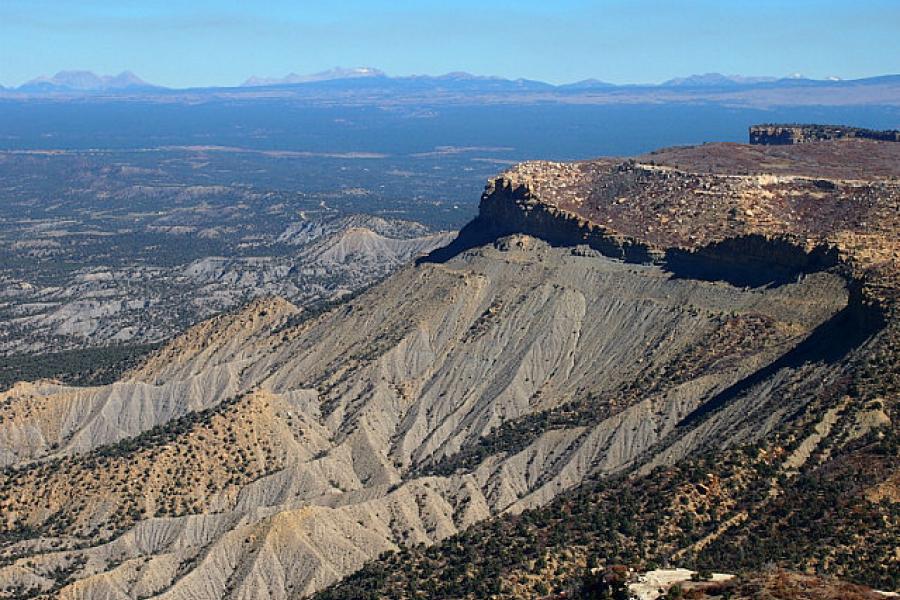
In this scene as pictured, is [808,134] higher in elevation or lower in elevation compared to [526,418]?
higher

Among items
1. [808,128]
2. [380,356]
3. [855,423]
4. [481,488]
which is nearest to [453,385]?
[380,356]

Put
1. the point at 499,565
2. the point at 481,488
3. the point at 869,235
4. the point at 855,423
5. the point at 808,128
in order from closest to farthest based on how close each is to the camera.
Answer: the point at 499,565
the point at 855,423
the point at 481,488
the point at 869,235
the point at 808,128

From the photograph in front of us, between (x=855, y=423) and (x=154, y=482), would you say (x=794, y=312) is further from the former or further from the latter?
(x=154, y=482)

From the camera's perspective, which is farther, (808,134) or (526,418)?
(808,134)

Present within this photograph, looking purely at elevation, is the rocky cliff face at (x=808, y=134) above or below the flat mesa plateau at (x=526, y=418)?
above

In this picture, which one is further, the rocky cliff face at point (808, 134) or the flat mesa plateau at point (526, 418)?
the rocky cliff face at point (808, 134)
